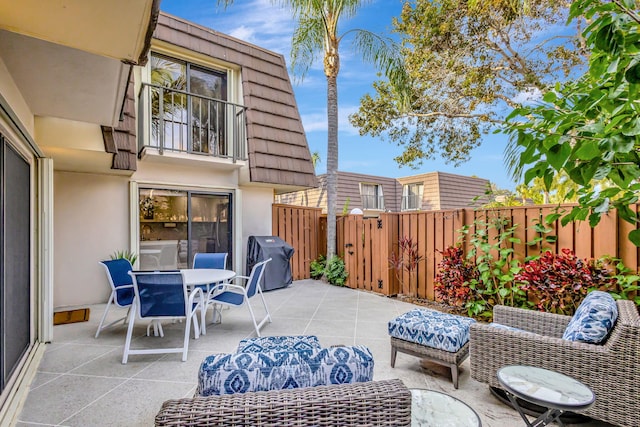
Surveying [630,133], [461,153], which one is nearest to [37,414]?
[630,133]

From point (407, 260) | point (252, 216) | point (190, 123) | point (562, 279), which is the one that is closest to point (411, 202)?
point (407, 260)

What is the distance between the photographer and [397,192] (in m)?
17.4

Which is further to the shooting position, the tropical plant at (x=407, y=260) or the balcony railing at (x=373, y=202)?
the balcony railing at (x=373, y=202)

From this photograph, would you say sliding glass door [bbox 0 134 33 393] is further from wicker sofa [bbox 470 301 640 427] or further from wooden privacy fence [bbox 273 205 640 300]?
wooden privacy fence [bbox 273 205 640 300]

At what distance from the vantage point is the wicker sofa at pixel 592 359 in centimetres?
212

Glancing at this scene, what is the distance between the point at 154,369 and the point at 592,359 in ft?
11.9

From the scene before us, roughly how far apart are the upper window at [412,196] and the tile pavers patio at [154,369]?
40.4ft

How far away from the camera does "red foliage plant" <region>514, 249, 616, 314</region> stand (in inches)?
145

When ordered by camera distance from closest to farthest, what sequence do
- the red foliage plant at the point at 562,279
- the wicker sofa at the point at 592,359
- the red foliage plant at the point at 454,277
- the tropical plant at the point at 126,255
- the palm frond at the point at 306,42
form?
1. the wicker sofa at the point at 592,359
2. the red foliage plant at the point at 562,279
3. the red foliage plant at the point at 454,277
4. the tropical plant at the point at 126,255
5. the palm frond at the point at 306,42

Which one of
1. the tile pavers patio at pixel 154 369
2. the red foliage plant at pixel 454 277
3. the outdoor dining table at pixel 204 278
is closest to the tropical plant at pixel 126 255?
the tile pavers patio at pixel 154 369

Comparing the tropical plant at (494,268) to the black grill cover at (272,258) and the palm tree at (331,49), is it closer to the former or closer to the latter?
the palm tree at (331,49)

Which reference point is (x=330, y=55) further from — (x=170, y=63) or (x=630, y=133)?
(x=630, y=133)

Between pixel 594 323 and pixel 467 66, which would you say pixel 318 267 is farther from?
pixel 594 323

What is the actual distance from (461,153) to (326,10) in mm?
4518
